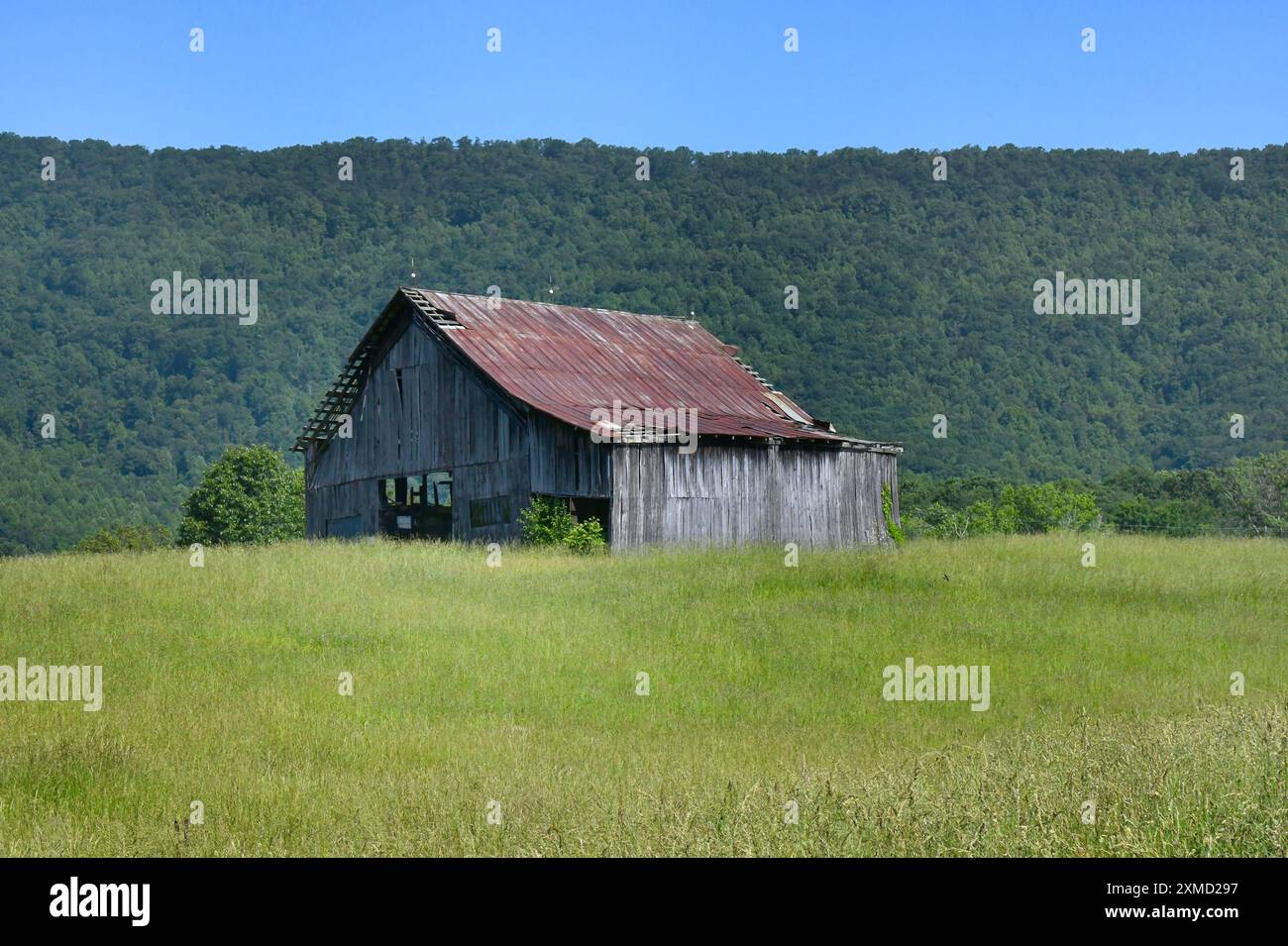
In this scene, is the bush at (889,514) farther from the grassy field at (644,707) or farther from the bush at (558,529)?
the grassy field at (644,707)

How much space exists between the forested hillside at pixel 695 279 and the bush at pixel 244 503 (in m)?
19.2

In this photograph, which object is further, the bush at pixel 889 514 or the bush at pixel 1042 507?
the bush at pixel 1042 507

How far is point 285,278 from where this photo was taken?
147 metres

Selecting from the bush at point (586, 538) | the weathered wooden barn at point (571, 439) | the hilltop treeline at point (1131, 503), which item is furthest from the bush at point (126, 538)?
the bush at point (586, 538)

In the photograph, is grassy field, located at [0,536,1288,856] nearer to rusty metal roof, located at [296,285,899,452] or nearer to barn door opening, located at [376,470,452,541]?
rusty metal roof, located at [296,285,899,452]

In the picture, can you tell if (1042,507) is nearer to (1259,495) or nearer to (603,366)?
(1259,495)

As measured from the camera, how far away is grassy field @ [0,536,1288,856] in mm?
8406

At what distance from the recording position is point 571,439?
106 ft

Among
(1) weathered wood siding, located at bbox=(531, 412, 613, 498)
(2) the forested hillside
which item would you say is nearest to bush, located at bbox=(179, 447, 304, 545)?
(2) the forested hillside

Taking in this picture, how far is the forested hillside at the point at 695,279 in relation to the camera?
95.6m

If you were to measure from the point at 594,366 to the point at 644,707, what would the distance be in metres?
23.3

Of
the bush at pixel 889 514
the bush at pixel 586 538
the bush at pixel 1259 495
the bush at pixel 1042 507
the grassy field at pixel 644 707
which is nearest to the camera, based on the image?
the grassy field at pixel 644 707
